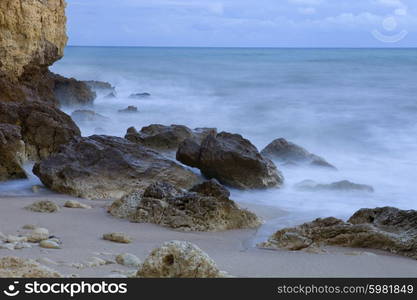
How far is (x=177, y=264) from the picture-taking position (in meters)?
3.32

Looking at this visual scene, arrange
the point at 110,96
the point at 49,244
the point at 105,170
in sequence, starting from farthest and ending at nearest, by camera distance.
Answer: the point at 110,96 < the point at 105,170 < the point at 49,244

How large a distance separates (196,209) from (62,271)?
7.54 ft

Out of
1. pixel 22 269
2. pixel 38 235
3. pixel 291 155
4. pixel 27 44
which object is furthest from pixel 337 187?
pixel 27 44

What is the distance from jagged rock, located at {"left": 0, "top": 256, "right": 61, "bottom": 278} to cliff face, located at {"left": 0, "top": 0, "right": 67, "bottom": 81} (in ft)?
25.7

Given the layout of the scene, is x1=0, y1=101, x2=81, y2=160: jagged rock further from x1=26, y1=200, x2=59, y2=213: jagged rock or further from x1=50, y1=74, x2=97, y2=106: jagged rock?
x1=50, y1=74, x2=97, y2=106: jagged rock

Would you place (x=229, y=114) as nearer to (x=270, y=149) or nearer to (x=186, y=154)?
(x=270, y=149)

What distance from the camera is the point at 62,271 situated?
11.7 ft

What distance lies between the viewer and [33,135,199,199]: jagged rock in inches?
276

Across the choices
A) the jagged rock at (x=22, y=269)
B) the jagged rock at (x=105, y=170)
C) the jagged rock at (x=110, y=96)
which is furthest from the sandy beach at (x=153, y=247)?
the jagged rock at (x=110, y=96)

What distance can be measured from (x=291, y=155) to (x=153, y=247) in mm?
5750

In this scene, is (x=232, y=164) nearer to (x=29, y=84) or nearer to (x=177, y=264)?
(x=177, y=264)

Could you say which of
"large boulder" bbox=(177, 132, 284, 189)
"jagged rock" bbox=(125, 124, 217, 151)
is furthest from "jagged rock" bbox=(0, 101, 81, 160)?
"large boulder" bbox=(177, 132, 284, 189)

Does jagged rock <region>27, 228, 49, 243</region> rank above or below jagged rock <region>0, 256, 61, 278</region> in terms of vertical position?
below

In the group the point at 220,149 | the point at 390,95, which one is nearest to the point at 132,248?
the point at 220,149
